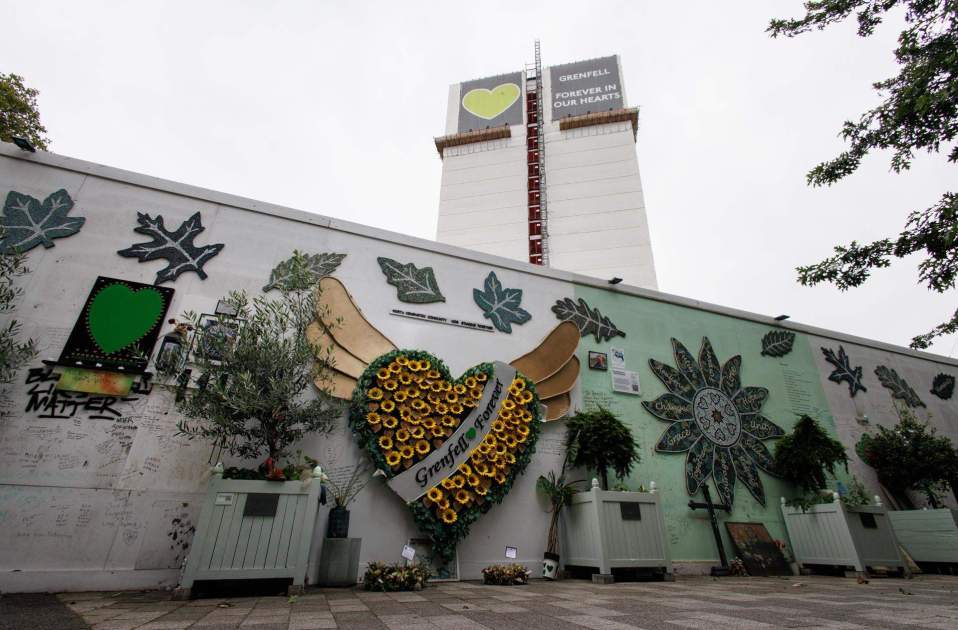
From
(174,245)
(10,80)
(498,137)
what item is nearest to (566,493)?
(174,245)

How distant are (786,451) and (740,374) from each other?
4.70ft

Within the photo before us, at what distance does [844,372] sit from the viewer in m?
8.82

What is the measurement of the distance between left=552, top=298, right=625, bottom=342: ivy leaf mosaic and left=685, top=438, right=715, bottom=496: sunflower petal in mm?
2095

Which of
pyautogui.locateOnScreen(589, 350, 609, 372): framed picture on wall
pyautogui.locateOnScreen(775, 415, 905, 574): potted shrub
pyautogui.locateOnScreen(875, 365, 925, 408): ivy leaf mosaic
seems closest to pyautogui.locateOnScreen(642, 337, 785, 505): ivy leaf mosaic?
pyautogui.locateOnScreen(775, 415, 905, 574): potted shrub

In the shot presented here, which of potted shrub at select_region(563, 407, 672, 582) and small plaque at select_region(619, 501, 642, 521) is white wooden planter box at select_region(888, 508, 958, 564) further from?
small plaque at select_region(619, 501, 642, 521)

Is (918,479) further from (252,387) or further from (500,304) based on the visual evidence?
(252,387)

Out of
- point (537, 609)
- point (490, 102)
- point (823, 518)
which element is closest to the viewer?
point (537, 609)

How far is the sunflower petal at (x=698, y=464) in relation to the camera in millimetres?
6531

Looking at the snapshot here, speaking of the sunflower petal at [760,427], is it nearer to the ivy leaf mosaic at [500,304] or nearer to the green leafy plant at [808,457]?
the green leafy plant at [808,457]

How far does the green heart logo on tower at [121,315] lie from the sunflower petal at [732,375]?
857 centimetres

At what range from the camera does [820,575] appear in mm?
6020

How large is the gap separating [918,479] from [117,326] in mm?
12072

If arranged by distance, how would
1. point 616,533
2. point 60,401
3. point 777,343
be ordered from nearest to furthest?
point 60,401 → point 616,533 → point 777,343

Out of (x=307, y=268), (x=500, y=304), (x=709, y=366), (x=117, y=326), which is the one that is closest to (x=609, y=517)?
(x=500, y=304)
